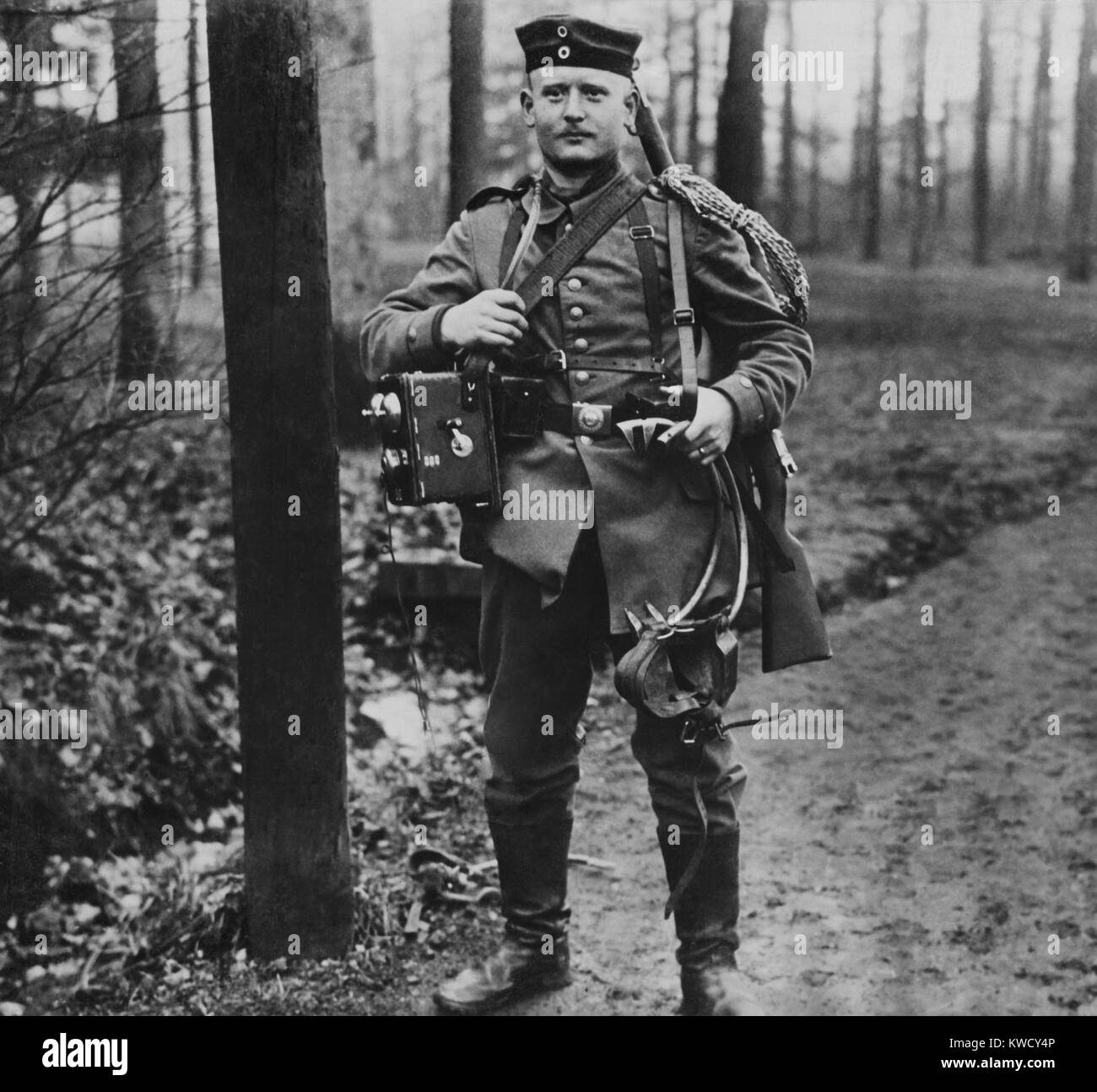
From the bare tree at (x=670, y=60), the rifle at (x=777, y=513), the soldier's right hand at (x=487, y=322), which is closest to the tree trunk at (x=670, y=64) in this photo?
the bare tree at (x=670, y=60)

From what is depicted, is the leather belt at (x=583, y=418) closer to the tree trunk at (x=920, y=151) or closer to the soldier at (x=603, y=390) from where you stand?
the soldier at (x=603, y=390)

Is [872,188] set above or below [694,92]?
below

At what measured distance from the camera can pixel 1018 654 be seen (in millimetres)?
4332

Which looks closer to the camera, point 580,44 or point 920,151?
point 580,44

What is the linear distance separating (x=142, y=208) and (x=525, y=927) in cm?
221

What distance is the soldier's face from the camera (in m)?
2.71

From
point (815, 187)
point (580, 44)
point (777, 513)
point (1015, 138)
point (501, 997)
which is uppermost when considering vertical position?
point (1015, 138)

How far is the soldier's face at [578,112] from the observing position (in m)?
2.71

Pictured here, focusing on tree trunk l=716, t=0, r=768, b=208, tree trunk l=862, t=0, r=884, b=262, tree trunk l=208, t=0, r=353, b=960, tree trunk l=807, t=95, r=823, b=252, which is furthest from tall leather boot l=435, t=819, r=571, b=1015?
tree trunk l=807, t=95, r=823, b=252

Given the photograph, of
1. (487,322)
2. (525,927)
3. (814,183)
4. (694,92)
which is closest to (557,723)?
(525,927)

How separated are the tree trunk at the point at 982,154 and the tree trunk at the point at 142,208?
2190 mm

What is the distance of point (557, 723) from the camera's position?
2.95 metres

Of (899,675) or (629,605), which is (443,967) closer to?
(629,605)

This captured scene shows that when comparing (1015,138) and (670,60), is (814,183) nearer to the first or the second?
(1015,138)
